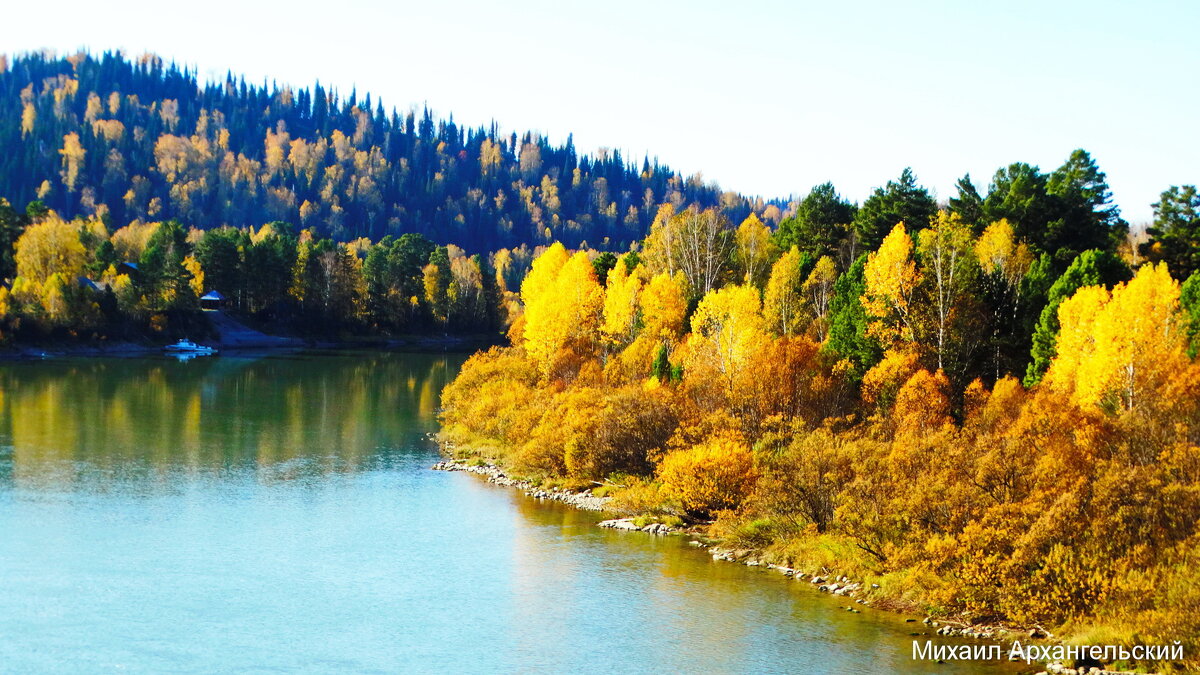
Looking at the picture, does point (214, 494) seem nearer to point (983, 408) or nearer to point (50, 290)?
point (983, 408)

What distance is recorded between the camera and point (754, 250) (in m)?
85.3

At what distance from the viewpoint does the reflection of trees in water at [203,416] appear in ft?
184

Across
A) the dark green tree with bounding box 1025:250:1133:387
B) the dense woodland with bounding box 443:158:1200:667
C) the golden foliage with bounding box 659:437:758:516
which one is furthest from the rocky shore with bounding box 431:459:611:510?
the dark green tree with bounding box 1025:250:1133:387

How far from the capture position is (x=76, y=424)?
66875 millimetres

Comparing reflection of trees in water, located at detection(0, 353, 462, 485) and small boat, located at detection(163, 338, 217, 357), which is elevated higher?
small boat, located at detection(163, 338, 217, 357)

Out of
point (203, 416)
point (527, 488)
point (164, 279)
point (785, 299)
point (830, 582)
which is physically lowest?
point (830, 582)

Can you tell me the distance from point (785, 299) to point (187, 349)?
290 feet

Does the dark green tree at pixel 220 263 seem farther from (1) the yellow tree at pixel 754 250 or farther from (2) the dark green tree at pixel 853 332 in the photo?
(2) the dark green tree at pixel 853 332

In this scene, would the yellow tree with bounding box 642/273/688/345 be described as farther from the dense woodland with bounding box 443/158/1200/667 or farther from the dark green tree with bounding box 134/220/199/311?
the dark green tree with bounding box 134/220/199/311

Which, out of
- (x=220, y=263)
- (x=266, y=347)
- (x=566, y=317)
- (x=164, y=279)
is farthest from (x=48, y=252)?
(x=566, y=317)

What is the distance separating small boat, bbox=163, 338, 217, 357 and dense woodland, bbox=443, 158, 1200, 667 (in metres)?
62.6

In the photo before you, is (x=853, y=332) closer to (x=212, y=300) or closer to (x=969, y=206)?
(x=969, y=206)

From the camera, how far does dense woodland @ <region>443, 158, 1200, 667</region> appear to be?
29359mm

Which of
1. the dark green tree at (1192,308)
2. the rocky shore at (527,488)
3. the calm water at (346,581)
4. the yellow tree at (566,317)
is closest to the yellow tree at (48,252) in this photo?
the calm water at (346,581)
